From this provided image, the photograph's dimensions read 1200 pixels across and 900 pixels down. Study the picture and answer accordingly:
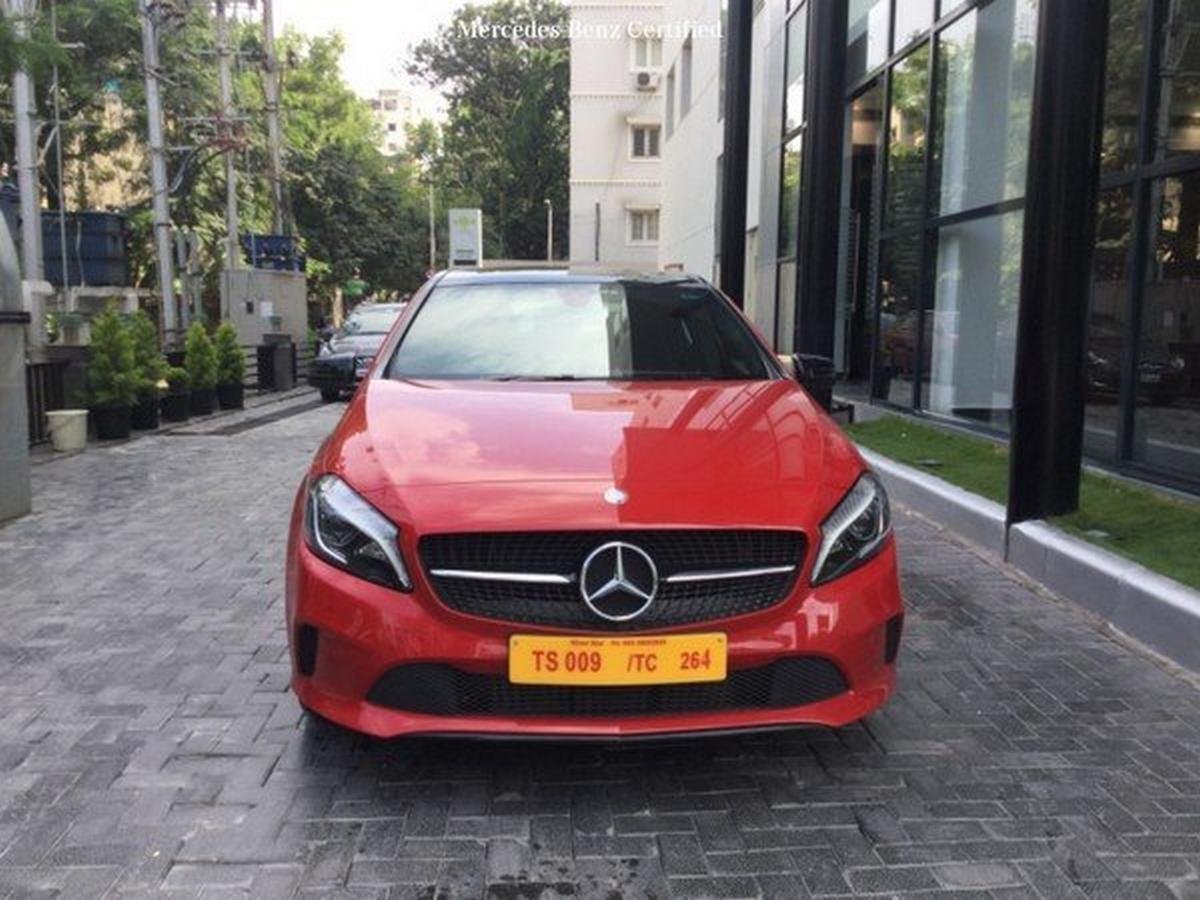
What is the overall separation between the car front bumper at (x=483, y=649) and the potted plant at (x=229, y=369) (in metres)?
13.1

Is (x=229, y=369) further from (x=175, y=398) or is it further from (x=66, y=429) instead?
(x=66, y=429)

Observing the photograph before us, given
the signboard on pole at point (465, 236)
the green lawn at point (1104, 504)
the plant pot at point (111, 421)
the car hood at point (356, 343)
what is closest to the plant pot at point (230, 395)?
the car hood at point (356, 343)

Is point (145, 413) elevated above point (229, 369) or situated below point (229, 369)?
below

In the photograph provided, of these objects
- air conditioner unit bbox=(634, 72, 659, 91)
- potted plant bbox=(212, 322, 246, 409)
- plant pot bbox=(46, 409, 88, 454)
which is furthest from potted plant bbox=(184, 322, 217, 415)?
air conditioner unit bbox=(634, 72, 659, 91)

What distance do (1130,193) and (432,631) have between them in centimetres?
665

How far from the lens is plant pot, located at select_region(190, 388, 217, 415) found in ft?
47.2

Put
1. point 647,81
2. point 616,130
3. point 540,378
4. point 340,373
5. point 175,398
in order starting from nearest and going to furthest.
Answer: point 540,378 < point 340,373 < point 175,398 < point 647,81 < point 616,130

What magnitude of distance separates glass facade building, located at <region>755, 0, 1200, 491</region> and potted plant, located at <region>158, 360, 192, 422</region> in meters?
7.63

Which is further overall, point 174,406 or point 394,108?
point 394,108

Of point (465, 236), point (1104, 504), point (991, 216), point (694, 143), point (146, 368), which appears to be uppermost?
point (694, 143)

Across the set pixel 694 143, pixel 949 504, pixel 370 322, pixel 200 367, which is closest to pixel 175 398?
pixel 200 367

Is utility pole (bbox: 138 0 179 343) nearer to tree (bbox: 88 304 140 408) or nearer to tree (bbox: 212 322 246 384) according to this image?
tree (bbox: 212 322 246 384)

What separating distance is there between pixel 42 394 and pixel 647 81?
32.8 meters

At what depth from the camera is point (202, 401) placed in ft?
47.7
